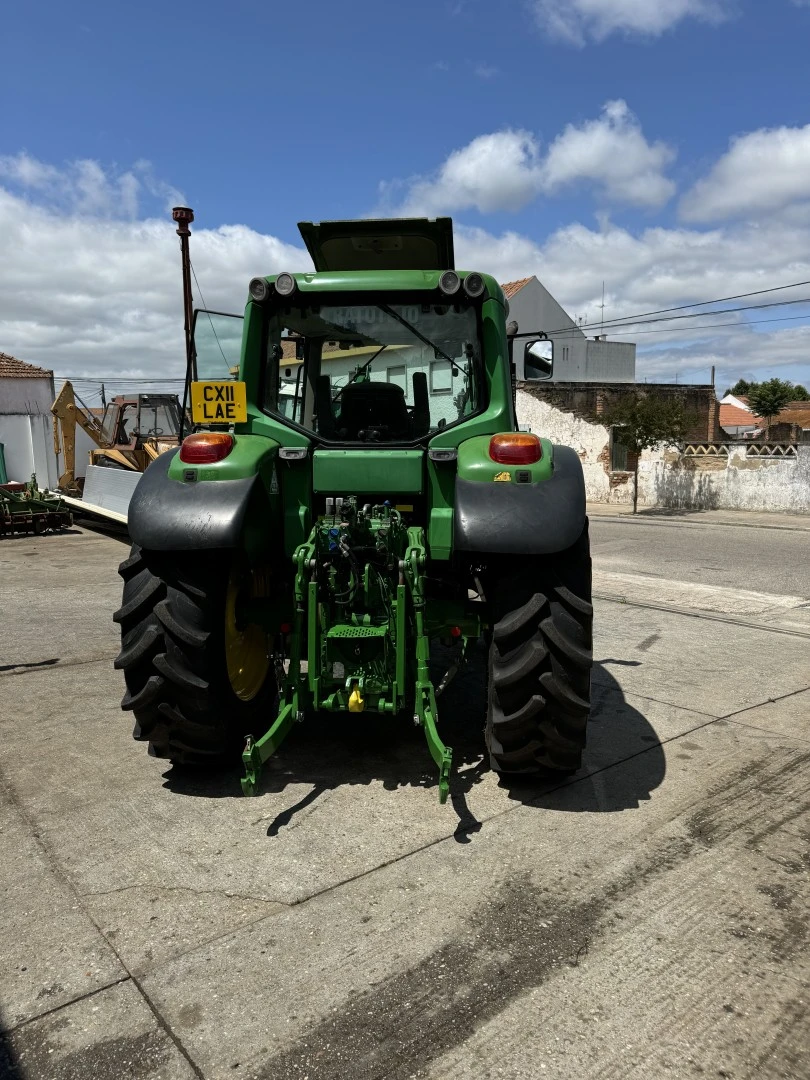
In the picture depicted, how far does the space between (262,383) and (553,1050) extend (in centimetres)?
327

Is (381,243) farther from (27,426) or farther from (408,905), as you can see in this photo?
(27,426)

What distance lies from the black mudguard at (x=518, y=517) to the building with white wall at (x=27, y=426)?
73.4 feet

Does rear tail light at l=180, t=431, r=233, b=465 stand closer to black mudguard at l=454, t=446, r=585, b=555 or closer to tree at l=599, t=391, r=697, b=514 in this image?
black mudguard at l=454, t=446, r=585, b=555

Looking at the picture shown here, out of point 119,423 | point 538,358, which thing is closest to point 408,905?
point 538,358

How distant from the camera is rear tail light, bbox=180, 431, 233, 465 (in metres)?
3.72

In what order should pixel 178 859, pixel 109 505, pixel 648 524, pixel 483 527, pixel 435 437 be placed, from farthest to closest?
pixel 648 524, pixel 109 505, pixel 435 437, pixel 483 527, pixel 178 859

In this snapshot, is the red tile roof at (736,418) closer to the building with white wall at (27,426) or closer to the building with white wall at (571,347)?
the building with white wall at (571,347)

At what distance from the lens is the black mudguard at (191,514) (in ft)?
11.3

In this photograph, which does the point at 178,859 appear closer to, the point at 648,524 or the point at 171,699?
the point at 171,699

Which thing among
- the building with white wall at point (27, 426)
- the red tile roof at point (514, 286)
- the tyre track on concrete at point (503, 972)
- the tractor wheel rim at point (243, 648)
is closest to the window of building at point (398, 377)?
the tractor wheel rim at point (243, 648)

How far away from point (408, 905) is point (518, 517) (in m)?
1.59

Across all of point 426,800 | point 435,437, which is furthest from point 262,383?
point 426,800

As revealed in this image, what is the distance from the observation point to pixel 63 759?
164 inches

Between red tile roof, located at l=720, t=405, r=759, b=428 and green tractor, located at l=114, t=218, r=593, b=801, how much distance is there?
5612 centimetres
